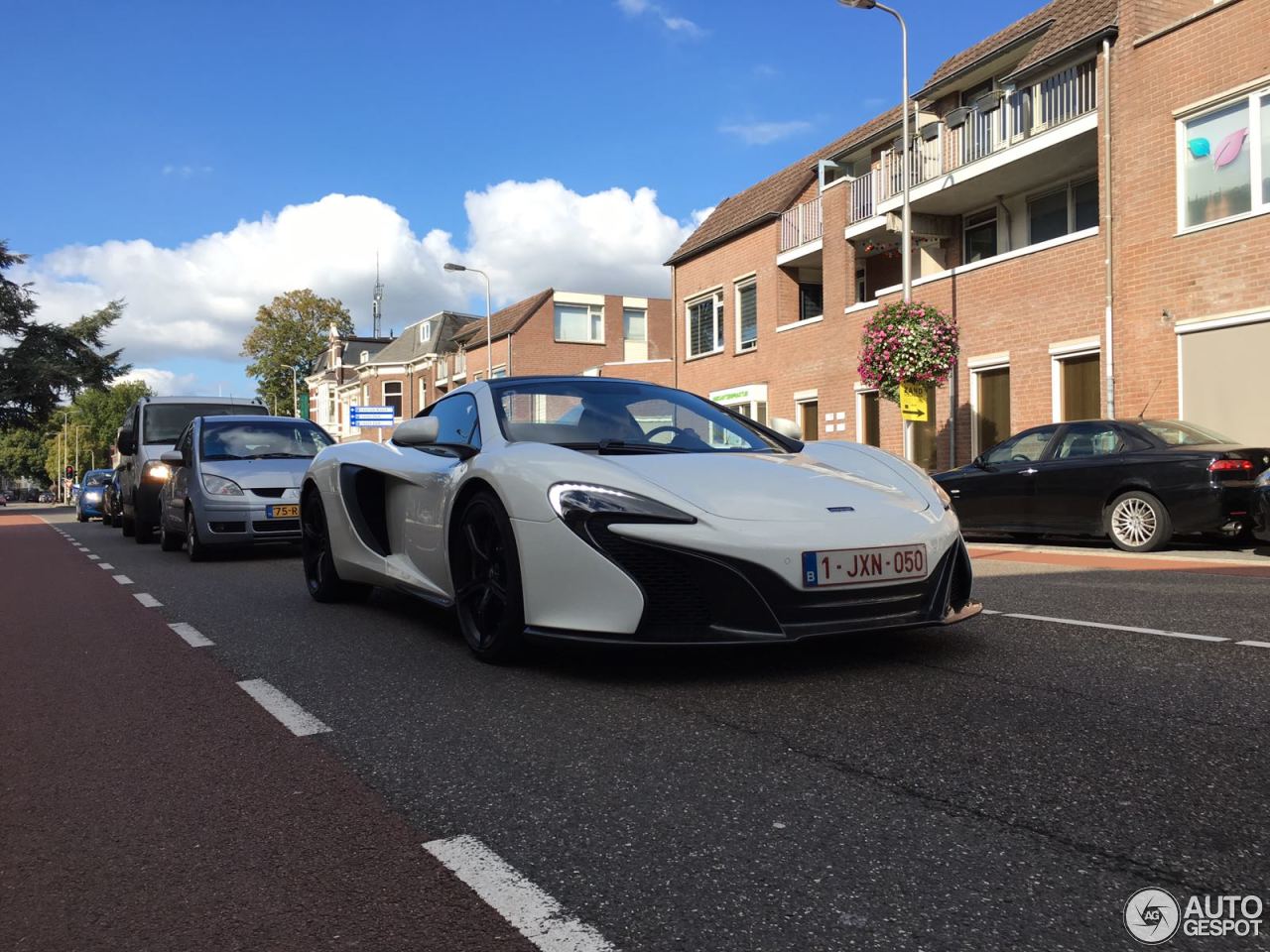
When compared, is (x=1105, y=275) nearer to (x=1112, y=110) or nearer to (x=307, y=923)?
(x=1112, y=110)

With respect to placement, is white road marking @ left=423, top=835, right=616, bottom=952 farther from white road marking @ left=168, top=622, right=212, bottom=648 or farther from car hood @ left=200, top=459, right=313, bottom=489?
car hood @ left=200, top=459, right=313, bottom=489

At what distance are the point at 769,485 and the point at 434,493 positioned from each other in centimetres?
179

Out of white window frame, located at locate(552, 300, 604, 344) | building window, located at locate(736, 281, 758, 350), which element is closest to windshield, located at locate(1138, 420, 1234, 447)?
building window, located at locate(736, 281, 758, 350)

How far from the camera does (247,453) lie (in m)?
11.5

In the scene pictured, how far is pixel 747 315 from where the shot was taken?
2912 cm

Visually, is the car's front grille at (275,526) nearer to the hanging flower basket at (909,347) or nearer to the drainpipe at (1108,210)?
the hanging flower basket at (909,347)

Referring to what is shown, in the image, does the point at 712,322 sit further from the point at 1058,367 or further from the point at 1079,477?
the point at 1079,477

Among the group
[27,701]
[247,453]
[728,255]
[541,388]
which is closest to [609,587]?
[541,388]

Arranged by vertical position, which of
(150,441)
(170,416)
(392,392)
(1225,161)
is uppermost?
(392,392)

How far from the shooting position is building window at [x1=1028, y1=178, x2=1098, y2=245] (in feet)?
63.5

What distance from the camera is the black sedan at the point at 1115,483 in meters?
10.1

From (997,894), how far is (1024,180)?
66.7 feet

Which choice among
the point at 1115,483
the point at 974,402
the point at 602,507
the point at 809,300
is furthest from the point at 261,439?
the point at 809,300

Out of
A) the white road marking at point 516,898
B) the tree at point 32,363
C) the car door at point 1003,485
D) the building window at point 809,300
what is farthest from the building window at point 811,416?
the tree at point 32,363
